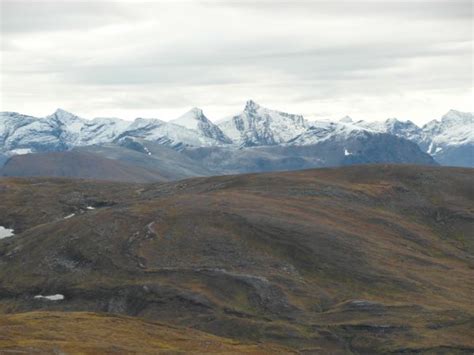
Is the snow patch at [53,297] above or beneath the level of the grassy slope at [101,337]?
beneath

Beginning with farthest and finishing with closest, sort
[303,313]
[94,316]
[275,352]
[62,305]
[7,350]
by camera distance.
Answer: [62,305]
[303,313]
[94,316]
[275,352]
[7,350]

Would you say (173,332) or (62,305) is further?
(62,305)

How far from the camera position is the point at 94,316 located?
167 m

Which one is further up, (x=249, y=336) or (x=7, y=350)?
(x=7, y=350)

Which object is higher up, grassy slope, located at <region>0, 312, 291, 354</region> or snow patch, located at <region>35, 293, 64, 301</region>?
grassy slope, located at <region>0, 312, 291, 354</region>

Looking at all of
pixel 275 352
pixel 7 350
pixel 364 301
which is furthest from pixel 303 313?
pixel 7 350

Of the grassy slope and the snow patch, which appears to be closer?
the grassy slope

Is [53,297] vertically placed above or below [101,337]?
below

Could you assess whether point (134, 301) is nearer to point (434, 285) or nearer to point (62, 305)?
point (62, 305)

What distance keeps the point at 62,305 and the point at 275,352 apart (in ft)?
197

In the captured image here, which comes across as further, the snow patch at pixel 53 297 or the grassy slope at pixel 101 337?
the snow patch at pixel 53 297

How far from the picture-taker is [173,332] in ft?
522

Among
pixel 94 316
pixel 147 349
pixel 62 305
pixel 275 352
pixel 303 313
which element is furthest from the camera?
pixel 62 305

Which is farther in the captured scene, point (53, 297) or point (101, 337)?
point (53, 297)
